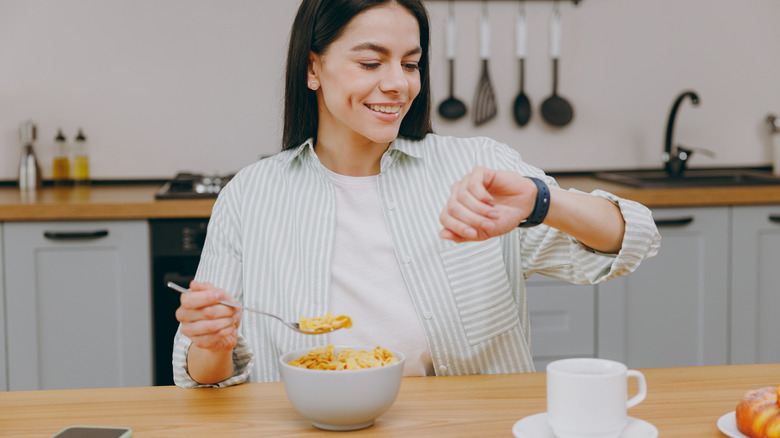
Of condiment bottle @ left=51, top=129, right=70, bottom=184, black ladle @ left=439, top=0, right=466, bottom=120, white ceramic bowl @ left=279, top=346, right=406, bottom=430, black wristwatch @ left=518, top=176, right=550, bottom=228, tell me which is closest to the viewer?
white ceramic bowl @ left=279, top=346, right=406, bottom=430

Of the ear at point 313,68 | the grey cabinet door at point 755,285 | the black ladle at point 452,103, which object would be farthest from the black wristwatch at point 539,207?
the black ladle at point 452,103

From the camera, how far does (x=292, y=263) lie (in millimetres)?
1479

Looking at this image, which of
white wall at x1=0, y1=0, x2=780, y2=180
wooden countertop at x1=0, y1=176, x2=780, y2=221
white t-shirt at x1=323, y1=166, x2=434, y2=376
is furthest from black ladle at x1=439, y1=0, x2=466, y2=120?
white t-shirt at x1=323, y1=166, x2=434, y2=376

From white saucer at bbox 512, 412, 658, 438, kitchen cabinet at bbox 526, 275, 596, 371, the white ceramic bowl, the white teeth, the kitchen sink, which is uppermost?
the white teeth

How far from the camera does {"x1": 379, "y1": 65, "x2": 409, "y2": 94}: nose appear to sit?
142 centimetres

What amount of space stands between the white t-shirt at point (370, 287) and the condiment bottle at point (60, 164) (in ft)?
5.66

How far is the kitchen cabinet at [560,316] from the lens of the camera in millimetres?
2586

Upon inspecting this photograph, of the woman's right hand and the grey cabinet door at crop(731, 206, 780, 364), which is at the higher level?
the woman's right hand

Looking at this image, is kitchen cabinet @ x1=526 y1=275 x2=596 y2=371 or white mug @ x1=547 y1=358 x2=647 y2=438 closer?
white mug @ x1=547 y1=358 x2=647 y2=438

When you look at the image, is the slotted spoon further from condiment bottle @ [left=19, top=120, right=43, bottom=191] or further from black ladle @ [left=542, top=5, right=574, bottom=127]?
condiment bottle @ [left=19, top=120, right=43, bottom=191]

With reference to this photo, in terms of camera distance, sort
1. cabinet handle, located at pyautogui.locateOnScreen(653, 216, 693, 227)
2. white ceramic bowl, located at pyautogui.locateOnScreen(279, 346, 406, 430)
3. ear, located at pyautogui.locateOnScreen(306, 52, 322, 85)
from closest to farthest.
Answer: white ceramic bowl, located at pyautogui.locateOnScreen(279, 346, 406, 430) < ear, located at pyautogui.locateOnScreen(306, 52, 322, 85) < cabinet handle, located at pyautogui.locateOnScreen(653, 216, 693, 227)

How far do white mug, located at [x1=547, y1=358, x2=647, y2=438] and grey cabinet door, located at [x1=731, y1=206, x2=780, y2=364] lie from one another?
1.94 metres

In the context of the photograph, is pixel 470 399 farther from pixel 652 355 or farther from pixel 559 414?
pixel 652 355

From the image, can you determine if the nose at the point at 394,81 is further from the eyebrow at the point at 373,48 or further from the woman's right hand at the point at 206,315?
the woman's right hand at the point at 206,315
